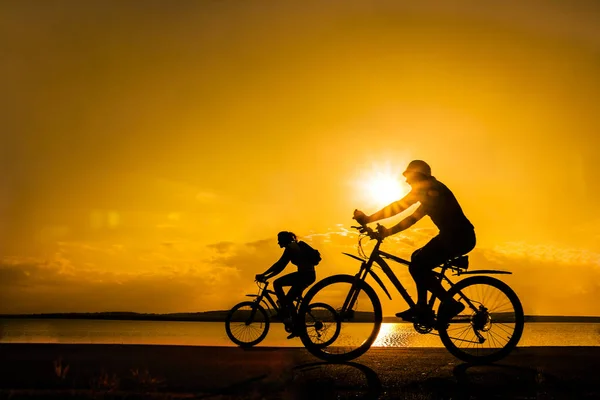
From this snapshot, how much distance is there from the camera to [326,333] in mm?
10438

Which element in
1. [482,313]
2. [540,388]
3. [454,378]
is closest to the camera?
[540,388]

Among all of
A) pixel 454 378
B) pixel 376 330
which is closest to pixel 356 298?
pixel 376 330

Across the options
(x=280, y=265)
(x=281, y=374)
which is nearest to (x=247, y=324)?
(x=280, y=265)

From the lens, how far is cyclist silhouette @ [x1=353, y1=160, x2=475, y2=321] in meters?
8.72

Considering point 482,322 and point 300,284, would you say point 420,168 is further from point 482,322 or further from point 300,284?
point 300,284

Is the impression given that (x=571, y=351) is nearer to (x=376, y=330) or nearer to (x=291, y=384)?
(x=376, y=330)

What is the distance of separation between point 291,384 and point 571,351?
563 cm

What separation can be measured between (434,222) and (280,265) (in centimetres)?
478

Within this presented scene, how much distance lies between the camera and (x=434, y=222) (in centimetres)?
886

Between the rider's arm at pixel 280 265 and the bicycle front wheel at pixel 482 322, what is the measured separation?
14.4 feet

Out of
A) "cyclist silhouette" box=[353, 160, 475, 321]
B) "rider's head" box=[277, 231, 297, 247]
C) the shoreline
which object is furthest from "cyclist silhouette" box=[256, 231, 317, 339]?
"cyclist silhouette" box=[353, 160, 475, 321]

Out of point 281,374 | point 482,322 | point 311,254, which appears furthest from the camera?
point 311,254

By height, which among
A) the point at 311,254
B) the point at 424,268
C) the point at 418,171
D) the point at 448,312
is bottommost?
the point at 448,312

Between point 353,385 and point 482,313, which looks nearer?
point 353,385
